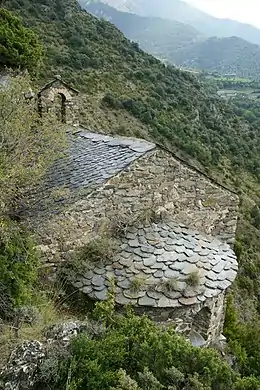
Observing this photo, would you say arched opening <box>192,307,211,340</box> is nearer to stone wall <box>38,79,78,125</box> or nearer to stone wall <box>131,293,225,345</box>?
stone wall <box>131,293,225,345</box>

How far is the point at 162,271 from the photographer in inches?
278

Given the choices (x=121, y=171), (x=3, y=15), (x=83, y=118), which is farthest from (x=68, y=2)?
(x=121, y=171)

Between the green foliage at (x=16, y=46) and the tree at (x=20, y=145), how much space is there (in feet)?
42.6

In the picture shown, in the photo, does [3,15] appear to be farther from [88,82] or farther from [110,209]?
[110,209]

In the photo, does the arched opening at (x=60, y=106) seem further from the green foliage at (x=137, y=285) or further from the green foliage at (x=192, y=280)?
the green foliage at (x=192, y=280)

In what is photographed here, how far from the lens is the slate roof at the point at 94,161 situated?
7594 millimetres

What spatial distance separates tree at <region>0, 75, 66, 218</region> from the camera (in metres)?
6.35

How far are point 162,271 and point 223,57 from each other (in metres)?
143

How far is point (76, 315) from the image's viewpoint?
6617 mm

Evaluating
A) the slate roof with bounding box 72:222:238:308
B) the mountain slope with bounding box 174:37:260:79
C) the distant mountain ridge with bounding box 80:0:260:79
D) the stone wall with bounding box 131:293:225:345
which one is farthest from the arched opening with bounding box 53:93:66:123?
the mountain slope with bounding box 174:37:260:79

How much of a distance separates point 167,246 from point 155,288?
0.95m

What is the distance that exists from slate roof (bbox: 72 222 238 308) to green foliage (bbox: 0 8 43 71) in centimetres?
1422

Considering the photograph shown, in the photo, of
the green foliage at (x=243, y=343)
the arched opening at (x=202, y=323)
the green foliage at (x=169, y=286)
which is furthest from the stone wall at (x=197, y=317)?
the green foliage at (x=243, y=343)

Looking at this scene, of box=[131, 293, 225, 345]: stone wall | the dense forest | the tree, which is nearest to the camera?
the dense forest
